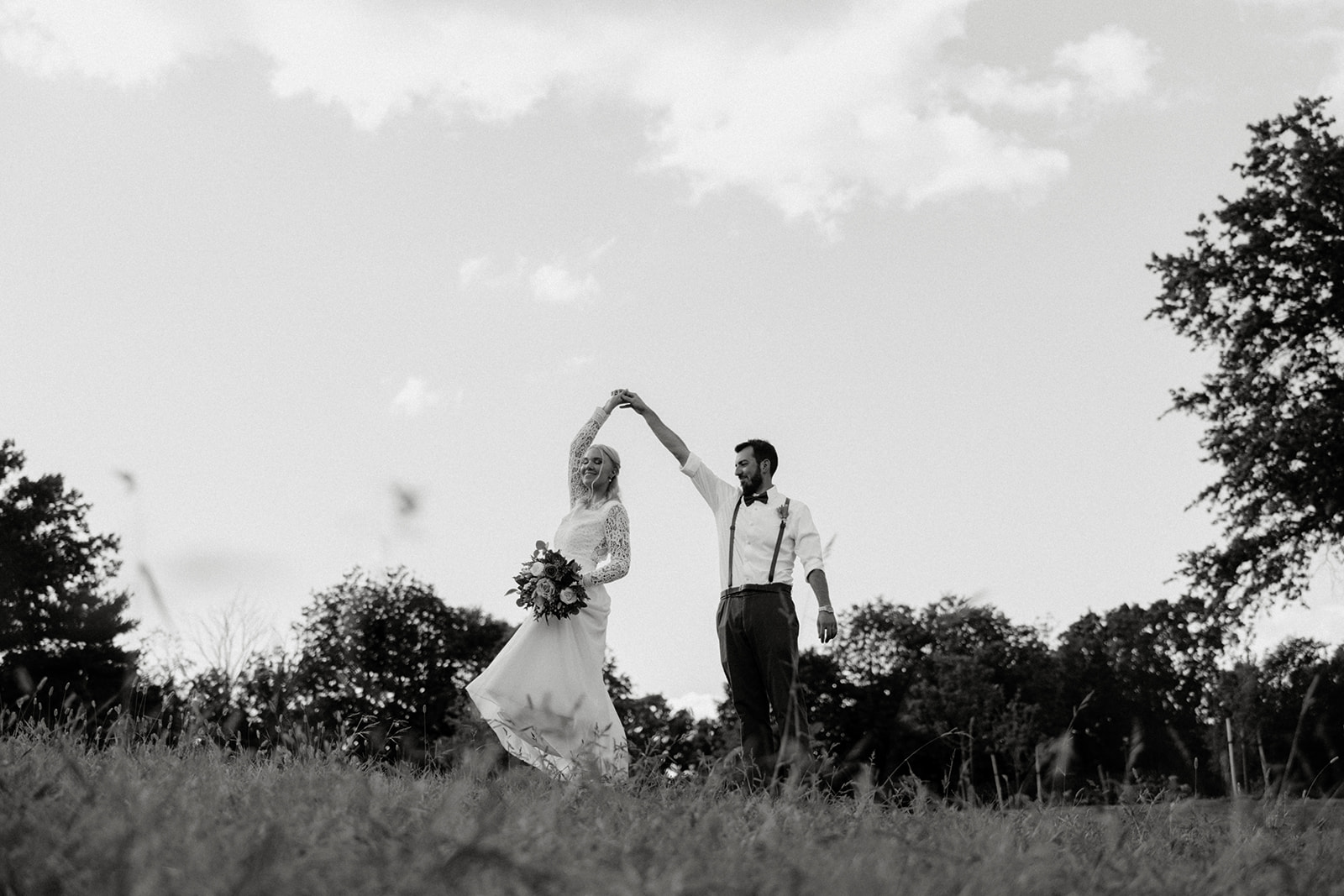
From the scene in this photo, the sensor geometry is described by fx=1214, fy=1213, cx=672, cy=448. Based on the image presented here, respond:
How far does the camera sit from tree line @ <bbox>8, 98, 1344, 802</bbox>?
5.34 metres

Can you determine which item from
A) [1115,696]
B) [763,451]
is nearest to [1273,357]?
[763,451]

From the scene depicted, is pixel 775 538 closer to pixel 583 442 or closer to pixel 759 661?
pixel 759 661

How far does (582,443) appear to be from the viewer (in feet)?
28.9

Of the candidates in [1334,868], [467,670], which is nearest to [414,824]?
[1334,868]

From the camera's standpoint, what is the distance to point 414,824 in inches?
140

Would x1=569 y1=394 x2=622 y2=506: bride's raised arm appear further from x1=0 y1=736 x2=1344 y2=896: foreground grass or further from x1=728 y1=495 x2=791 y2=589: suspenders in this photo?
x1=0 y1=736 x2=1344 y2=896: foreground grass

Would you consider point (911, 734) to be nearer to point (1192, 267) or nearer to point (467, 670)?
point (467, 670)

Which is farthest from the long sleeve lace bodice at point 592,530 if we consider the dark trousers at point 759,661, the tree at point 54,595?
the tree at point 54,595

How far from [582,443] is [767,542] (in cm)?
171

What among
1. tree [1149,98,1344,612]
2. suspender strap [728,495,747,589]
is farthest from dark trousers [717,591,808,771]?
tree [1149,98,1344,612]

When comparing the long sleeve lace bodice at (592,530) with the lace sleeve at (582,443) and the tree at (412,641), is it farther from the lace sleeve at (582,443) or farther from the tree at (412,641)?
the tree at (412,641)

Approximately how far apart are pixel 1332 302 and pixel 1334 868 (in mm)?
19911

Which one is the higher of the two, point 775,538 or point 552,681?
point 775,538

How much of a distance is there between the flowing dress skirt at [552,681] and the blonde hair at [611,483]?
0.65 metres
